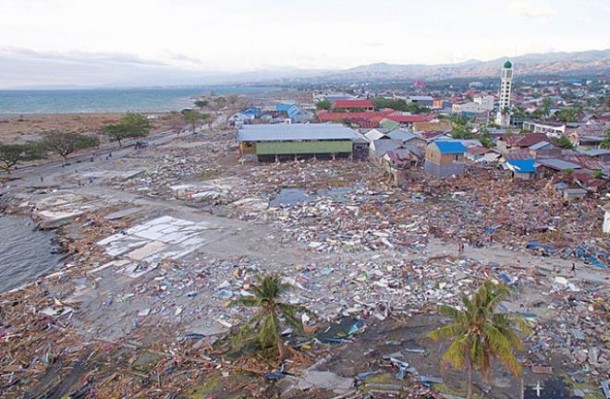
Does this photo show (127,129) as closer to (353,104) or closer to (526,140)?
(353,104)

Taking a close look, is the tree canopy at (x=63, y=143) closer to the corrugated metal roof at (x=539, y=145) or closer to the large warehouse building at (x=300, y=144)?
the large warehouse building at (x=300, y=144)

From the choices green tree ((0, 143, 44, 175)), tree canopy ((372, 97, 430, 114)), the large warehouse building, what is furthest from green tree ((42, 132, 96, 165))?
tree canopy ((372, 97, 430, 114))

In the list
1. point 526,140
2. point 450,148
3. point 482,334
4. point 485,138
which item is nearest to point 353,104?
point 485,138

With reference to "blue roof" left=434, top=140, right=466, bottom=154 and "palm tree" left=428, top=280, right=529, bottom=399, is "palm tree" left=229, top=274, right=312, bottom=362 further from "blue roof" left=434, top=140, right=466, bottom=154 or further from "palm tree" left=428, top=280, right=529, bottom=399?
"blue roof" left=434, top=140, right=466, bottom=154

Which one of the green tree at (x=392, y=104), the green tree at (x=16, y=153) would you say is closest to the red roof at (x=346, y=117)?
the green tree at (x=392, y=104)

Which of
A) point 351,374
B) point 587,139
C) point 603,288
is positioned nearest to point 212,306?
point 351,374

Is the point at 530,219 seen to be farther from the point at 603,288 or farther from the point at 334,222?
the point at 334,222
